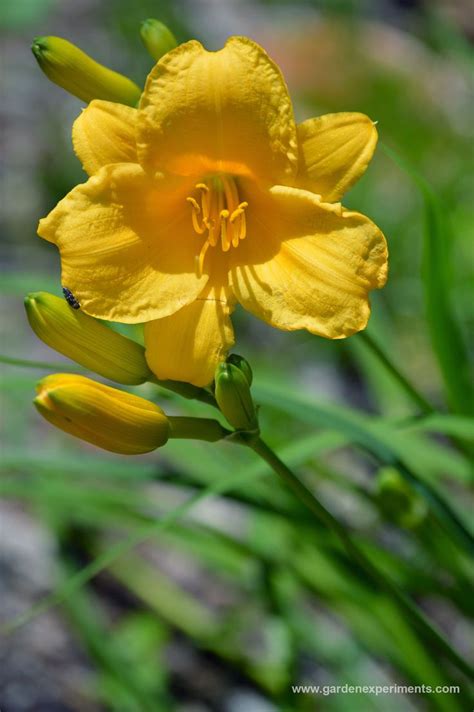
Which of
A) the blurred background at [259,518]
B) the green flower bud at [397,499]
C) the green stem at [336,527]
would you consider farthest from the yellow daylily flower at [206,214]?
the green flower bud at [397,499]

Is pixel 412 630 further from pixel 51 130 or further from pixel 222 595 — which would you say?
pixel 51 130

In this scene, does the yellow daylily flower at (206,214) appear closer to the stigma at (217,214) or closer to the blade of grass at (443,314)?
the stigma at (217,214)

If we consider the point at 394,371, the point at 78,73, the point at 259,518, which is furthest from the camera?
the point at 259,518

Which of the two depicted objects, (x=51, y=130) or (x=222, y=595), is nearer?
(x=222, y=595)

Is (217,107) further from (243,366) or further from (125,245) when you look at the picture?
(243,366)

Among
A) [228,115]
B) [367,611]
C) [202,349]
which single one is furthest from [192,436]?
[367,611]

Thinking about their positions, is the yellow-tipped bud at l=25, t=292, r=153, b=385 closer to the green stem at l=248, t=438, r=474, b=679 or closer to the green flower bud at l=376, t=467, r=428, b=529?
the green stem at l=248, t=438, r=474, b=679

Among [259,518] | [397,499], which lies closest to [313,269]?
[397,499]
